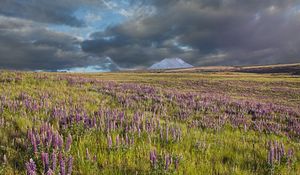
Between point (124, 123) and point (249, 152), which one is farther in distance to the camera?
point (124, 123)

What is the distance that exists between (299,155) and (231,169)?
239 cm

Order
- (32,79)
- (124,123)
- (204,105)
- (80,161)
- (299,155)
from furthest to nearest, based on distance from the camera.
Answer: (32,79) → (204,105) → (124,123) → (299,155) → (80,161)

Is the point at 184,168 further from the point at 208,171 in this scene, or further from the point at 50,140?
the point at 50,140

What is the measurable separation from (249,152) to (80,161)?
12.0ft

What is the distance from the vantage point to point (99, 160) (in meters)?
4.31

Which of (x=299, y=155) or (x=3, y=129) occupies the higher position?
(x=3, y=129)

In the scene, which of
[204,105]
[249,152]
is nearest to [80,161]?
[249,152]

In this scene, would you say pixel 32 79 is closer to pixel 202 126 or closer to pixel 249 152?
pixel 202 126

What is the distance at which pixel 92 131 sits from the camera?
233 inches

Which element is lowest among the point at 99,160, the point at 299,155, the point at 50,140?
the point at 299,155

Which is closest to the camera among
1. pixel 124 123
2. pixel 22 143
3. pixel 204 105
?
pixel 22 143

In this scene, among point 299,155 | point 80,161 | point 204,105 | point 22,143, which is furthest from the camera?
point 204,105

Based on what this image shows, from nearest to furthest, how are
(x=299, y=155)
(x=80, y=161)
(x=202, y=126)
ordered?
(x=80, y=161) < (x=299, y=155) < (x=202, y=126)

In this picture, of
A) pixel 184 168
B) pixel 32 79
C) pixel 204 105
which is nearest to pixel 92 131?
pixel 184 168
